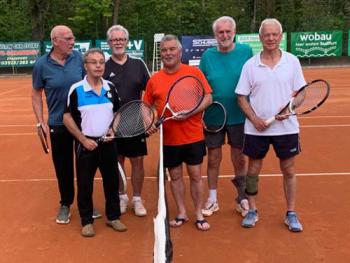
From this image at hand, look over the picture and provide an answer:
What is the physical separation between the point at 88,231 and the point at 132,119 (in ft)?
4.07

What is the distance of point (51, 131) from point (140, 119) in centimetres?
108

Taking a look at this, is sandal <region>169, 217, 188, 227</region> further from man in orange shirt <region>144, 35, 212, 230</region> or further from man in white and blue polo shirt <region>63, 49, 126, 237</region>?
man in white and blue polo shirt <region>63, 49, 126, 237</region>

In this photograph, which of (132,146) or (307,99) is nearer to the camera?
(307,99)

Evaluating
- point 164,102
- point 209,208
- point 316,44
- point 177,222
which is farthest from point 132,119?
point 316,44

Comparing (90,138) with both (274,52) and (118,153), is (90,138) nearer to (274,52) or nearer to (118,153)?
(118,153)

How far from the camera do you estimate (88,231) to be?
4.92 m

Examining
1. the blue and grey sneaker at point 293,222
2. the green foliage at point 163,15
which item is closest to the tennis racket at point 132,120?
the blue and grey sneaker at point 293,222

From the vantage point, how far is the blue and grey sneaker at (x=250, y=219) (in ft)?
16.4

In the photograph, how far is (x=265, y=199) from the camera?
5.83 metres

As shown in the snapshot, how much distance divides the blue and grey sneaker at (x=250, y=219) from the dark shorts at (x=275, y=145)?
0.65 meters

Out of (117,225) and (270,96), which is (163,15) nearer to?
(117,225)

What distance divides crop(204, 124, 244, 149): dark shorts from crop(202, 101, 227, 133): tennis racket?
0.22ft

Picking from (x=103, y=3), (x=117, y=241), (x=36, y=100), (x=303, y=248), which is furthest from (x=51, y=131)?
(x=103, y=3)

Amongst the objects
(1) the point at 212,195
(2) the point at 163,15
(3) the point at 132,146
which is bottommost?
(1) the point at 212,195
